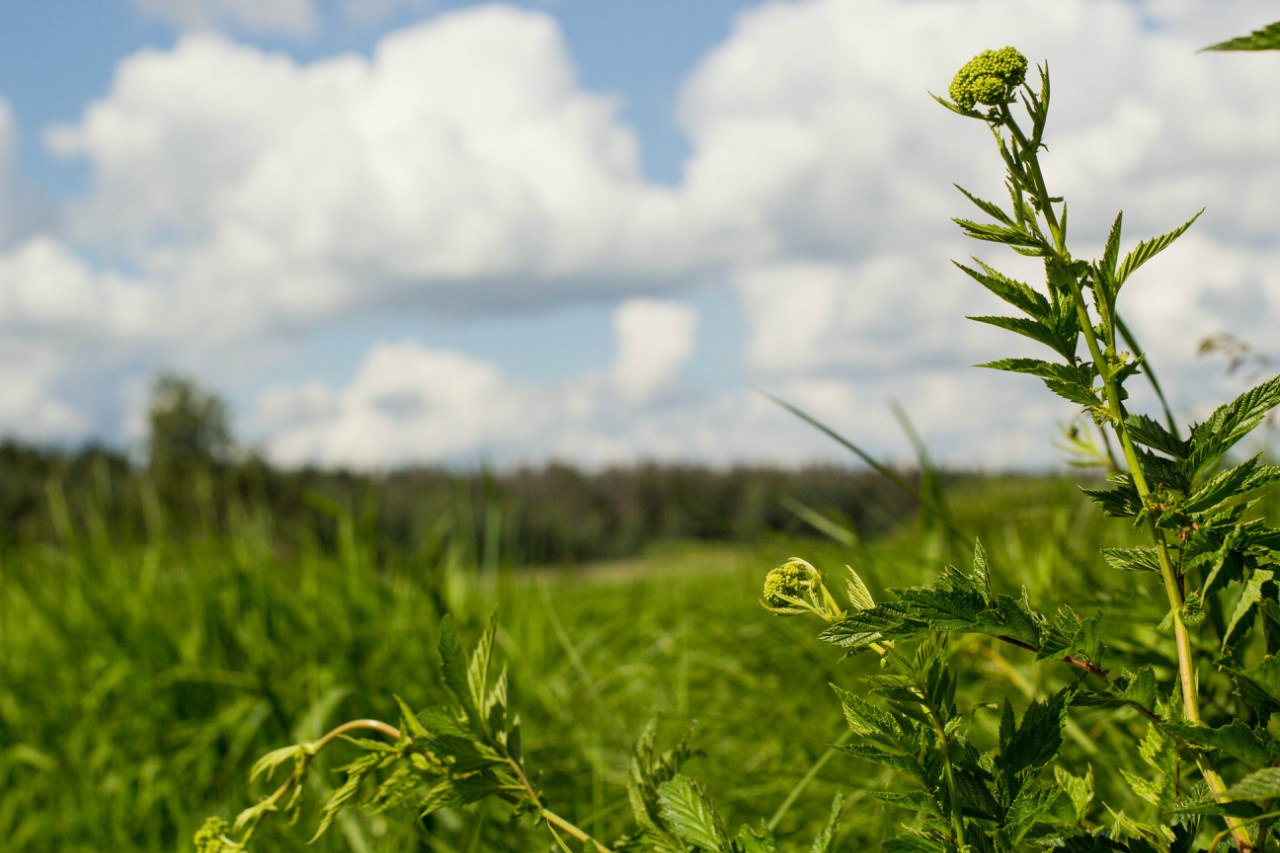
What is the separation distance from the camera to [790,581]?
744 millimetres

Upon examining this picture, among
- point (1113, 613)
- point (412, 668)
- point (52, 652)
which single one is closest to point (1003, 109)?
point (1113, 613)

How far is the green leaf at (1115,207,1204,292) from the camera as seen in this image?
0.70 m

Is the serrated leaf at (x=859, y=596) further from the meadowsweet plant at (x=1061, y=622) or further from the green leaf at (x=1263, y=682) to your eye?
the green leaf at (x=1263, y=682)

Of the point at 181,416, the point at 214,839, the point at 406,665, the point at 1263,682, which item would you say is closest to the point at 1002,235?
the point at 1263,682

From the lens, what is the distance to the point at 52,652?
13.7 ft

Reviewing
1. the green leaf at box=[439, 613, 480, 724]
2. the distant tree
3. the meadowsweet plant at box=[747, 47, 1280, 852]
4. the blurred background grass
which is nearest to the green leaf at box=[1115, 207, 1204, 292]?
the meadowsweet plant at box=[747, 47, 1280, 852]

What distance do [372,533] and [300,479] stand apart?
8.61m

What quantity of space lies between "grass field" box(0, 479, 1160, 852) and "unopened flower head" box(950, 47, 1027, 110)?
1301 millimetres

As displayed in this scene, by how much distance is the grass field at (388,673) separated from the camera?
89.7 inches

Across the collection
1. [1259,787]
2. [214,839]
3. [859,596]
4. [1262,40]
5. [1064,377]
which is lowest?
[214,839]

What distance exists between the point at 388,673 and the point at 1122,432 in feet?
8.98

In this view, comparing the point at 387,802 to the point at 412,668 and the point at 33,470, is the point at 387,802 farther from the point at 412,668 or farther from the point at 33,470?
the point at 33,470

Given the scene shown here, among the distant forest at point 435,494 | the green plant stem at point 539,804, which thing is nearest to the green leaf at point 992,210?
the green plant stem at point 539,804

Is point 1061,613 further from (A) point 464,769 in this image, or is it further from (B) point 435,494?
(B) point 435,494
